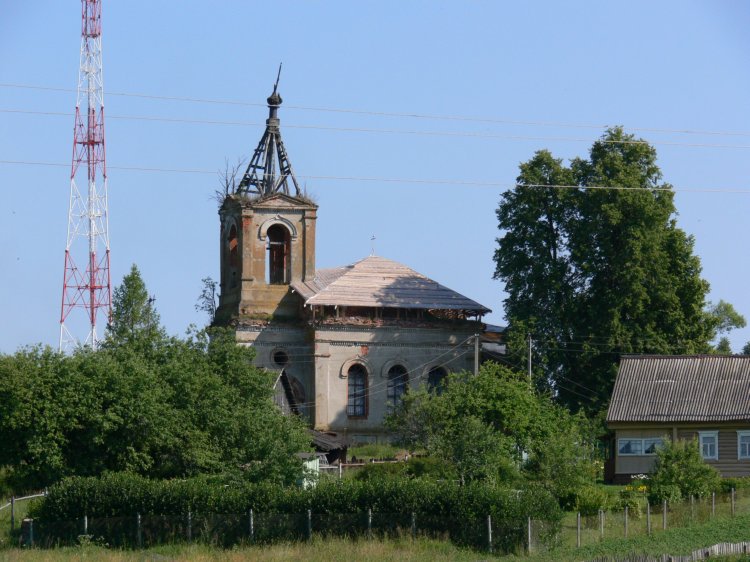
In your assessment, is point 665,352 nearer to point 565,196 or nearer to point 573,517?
point 565,196

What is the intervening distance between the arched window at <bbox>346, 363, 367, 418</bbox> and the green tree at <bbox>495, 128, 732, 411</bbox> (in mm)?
6660

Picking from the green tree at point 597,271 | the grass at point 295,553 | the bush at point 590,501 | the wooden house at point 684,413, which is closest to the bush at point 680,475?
the bush at point 590,501

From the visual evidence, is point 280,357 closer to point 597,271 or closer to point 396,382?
point 396,382

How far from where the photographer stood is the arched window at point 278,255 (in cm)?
6838

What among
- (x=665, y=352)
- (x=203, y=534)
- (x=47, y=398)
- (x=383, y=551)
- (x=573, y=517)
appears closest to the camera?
(x=383, y=551)

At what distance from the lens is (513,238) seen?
6625 cm

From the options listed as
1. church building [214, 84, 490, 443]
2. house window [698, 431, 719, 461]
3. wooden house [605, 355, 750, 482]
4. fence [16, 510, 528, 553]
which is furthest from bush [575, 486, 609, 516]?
church building [214, 84, 490, 443]

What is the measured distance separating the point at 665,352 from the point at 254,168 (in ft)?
64.8

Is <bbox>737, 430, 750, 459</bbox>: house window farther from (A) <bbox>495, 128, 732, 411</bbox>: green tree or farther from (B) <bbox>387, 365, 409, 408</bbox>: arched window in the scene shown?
(B) <bbox>387, 365, 409, 408</bbox>: arched window

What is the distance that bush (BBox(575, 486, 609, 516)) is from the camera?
45.2m

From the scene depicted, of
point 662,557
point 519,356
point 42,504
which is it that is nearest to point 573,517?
point 662,557

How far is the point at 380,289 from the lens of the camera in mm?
67062

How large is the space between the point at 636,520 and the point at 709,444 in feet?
43.0

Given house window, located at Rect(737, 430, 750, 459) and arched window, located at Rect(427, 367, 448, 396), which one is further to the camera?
arched window, located at Rect(427, 367, 448, 396)
